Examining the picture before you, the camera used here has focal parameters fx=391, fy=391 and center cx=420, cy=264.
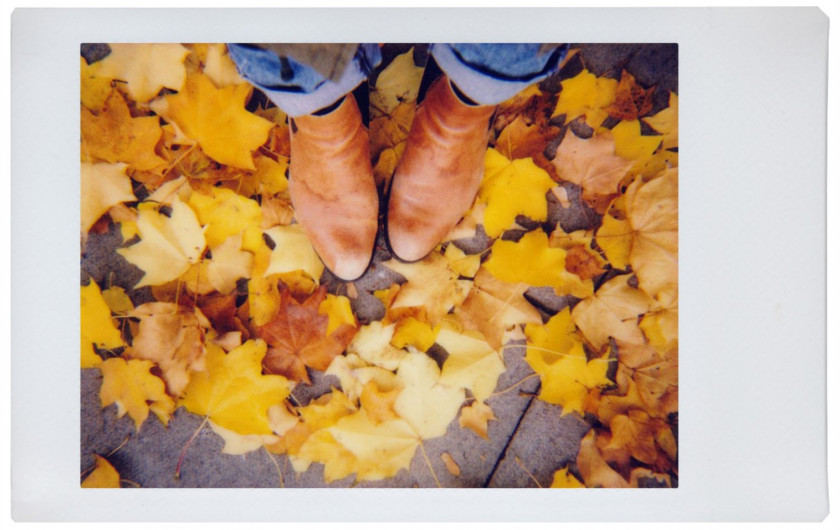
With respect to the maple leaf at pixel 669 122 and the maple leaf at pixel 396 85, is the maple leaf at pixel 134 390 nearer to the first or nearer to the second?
the maple leaf at pixel 396 85

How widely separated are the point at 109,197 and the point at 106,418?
37 centimetres

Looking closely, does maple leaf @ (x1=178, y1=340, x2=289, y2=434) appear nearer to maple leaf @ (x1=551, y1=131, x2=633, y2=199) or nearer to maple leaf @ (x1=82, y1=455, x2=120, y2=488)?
maple leaf @ (x1=82, y1=455, x2=120, y2=488)

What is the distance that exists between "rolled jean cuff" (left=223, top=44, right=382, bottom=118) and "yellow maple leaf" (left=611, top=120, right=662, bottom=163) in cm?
42

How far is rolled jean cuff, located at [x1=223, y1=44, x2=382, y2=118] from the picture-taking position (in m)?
0.56

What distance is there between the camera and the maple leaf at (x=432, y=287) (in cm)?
66

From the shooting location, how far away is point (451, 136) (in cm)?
61

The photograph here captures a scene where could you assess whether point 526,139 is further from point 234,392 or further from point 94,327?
point 94,327

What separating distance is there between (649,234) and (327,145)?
54 centimetres

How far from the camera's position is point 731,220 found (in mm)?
640

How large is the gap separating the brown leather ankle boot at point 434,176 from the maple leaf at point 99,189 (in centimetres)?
44

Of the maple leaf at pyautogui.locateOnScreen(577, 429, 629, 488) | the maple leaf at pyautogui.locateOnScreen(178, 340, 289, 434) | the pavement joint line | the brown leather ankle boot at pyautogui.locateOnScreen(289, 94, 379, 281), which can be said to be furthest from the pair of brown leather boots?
the maple leaf at pyautogui.locateOnScreen(577, 429, 629, 488)

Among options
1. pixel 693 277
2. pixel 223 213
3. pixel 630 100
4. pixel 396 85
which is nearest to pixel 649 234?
pixel 693 277

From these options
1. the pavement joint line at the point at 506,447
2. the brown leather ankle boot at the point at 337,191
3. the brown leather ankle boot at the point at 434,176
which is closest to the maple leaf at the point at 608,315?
the pavement joint line at the point at 506,447

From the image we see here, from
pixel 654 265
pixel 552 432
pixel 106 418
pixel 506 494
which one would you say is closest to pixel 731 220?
pixel 654 265
